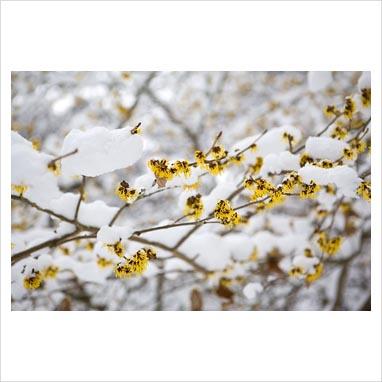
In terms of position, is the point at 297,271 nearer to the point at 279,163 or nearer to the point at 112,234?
the point at 279,163

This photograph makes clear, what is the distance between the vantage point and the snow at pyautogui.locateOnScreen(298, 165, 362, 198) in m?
1.16

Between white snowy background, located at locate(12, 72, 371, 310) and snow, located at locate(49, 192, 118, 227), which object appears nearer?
white snowy background, located at locate(12, 72, 371, 310)

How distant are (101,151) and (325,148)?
67 centimetres

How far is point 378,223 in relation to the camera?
5.67 feet

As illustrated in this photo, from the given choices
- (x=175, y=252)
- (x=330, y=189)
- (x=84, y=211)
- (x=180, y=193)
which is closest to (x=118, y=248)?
(x=84, y=211)

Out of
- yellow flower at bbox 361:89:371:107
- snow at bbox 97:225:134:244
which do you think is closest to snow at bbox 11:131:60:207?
snow at bbox 97:225:134:244

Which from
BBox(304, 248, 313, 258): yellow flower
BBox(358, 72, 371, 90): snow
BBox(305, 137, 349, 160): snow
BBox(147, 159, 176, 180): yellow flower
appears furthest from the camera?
BBox(304, 248, 313, 258): yellow flower

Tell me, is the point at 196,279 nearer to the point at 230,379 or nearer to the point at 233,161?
the point at 230,379

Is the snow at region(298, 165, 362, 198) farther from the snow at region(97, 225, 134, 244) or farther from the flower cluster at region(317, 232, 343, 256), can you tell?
the snow at region(97, 225, 134, 244)

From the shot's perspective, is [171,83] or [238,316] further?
[171,83]

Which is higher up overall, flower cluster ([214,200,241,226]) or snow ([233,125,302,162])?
snow ([233,125,302,162])
